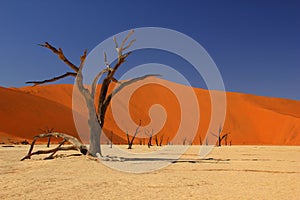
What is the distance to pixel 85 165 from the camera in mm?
12008

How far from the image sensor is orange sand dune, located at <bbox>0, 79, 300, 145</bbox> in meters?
54.2

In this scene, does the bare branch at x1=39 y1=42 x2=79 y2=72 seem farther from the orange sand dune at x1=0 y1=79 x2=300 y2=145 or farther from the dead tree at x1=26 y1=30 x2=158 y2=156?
the orange sand dune at x1=0 y1=79 x2=300 y2=145

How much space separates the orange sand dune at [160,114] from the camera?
54.2 meters

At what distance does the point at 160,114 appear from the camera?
86062 mm

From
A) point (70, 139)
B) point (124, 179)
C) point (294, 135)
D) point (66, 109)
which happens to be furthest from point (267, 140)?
point (124, 179)

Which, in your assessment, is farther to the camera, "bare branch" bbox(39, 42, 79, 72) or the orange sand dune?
the orange sand dune

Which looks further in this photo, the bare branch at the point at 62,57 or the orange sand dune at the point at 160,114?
the orange sand dune at the point at 160,114

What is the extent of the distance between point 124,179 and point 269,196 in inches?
147

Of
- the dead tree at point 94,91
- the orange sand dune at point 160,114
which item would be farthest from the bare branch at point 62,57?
the orange sand dune at point 160,114

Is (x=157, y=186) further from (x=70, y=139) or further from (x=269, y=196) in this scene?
(x=70, y=139)

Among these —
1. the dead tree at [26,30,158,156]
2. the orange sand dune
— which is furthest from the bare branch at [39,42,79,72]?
the orange sand dune

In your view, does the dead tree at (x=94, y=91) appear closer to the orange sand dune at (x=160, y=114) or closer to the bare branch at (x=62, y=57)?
the bare branch at (x=62, y=57)

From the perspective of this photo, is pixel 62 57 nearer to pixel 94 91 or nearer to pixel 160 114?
pixel 94 91

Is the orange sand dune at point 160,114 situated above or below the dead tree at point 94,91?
above
